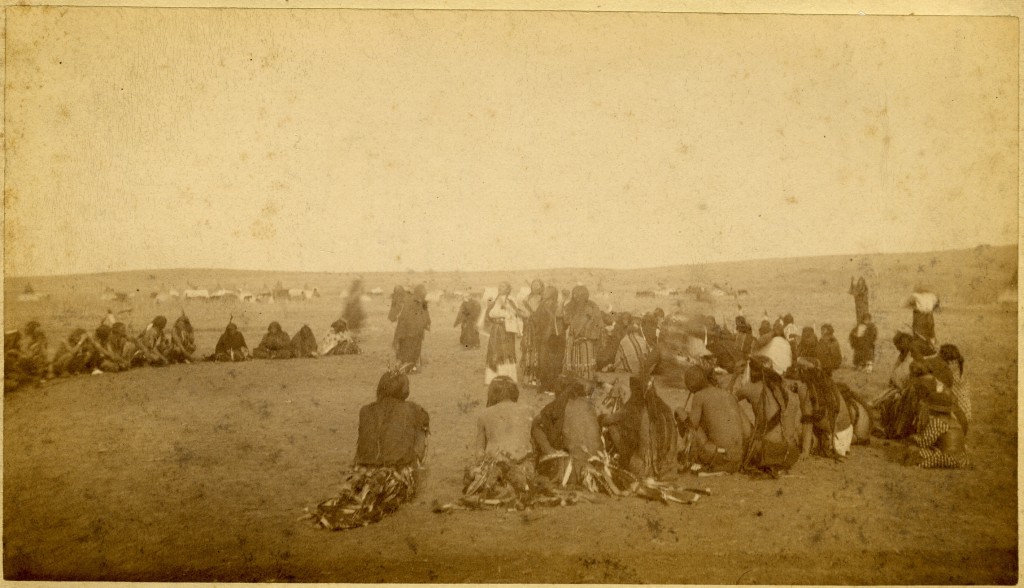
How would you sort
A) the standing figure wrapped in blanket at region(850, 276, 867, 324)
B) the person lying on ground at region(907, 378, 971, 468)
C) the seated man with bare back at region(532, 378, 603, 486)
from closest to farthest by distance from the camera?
the seated man with bare back at region(532, 378, 603, 486) → the person lying on ground at region(907, 378, 971, 468) → the standing figure wrapped in blanket at region(850, 276, 867, 324)

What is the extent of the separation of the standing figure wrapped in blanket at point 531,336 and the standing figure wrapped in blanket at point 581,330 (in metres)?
0.24

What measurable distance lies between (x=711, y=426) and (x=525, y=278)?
201 centimetres

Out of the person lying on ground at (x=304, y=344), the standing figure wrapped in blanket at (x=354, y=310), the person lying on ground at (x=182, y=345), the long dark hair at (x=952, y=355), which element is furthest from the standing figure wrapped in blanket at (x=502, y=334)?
the long dark hair at (x=952, y=355)

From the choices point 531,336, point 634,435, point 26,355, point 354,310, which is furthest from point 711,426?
point 26,355

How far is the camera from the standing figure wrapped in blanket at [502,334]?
24.6 feet

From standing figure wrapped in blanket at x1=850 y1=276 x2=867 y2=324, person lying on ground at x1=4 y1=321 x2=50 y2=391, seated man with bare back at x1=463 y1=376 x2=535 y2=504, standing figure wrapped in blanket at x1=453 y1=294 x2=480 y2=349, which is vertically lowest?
seated man with bare back at x1=463 y1=376 x2=535 y2=504

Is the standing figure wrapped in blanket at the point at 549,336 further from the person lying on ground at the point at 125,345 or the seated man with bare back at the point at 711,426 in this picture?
the person lying on ground at the point at 125,345

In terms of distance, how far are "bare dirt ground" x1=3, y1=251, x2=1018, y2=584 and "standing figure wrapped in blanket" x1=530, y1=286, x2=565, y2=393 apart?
265 millimetres

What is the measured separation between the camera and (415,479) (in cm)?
731

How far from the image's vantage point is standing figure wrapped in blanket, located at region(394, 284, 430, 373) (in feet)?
24.6

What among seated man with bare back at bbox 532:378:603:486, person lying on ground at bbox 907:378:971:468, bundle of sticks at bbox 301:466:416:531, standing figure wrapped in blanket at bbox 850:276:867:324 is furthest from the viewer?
standing figure wrapped in blanket at bbox 850:276:867:324

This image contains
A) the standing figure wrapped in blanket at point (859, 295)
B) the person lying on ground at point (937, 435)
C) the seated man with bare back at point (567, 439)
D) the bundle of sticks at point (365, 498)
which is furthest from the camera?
the standing figure wrapped in blanket at point (859, 295)

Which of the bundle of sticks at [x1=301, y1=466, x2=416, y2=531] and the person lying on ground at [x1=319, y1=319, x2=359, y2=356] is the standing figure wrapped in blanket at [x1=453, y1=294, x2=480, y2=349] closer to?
the person lying on ground at [x1=319, y1=319, x2=359, y2=356]

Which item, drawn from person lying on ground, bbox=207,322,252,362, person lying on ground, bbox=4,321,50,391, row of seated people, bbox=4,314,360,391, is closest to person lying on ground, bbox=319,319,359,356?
row of seated people, bbox=4,314,360,391
